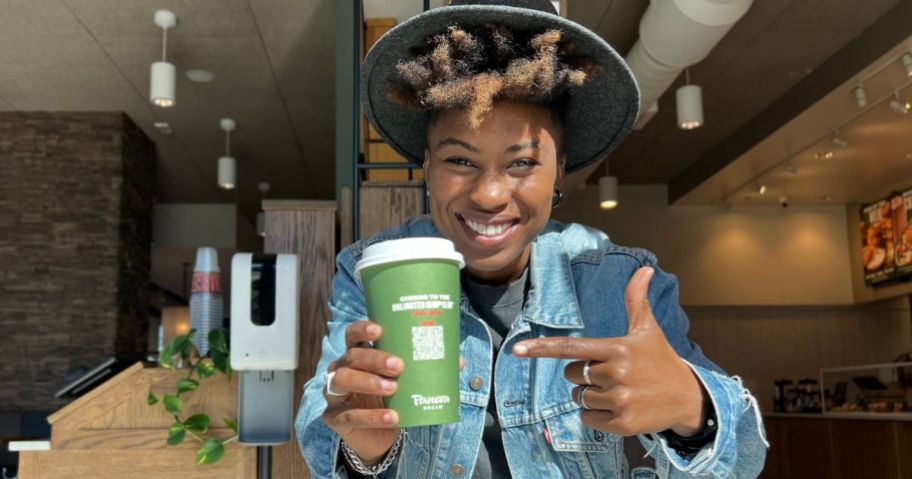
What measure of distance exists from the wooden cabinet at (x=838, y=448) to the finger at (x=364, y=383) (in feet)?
18.8

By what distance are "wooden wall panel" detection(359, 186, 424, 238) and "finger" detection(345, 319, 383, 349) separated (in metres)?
1.63

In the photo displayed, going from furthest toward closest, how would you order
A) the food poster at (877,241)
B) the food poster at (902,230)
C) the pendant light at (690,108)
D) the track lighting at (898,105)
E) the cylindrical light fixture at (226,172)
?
→ the food poster at (877,241), the food poster at (902,230), the cylindrical light fixture at (226,172), the track lighting at (898,105), the pendant light at (690,108)

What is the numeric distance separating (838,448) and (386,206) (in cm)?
590

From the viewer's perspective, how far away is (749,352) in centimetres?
1102

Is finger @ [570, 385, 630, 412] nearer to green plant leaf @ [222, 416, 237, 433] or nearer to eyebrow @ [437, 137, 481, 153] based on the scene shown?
eyebrow @ [437, 137, 481, 153]

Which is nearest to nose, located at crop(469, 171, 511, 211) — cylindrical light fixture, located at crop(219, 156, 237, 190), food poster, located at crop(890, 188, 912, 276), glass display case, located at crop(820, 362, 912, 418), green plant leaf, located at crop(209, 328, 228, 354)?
green plant leaf, located at crop(209, 328, 228, 354)

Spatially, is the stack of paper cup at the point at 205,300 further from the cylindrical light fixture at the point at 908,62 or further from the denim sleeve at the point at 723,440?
the cylindrical light fixture at the point at 908,62

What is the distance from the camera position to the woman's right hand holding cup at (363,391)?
0.94m

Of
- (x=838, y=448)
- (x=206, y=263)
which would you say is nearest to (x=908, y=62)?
(x=838, y=448)

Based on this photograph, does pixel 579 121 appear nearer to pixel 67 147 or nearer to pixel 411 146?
pixel 411 146

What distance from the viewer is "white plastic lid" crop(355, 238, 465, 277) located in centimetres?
94

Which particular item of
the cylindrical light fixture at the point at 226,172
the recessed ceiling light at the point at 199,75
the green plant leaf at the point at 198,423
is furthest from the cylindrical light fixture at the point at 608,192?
the green plant leaf at the point at 198,423

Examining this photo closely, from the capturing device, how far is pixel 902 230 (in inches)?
372

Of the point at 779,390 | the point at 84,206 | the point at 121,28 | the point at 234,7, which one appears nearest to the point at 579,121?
the point at 234,7
